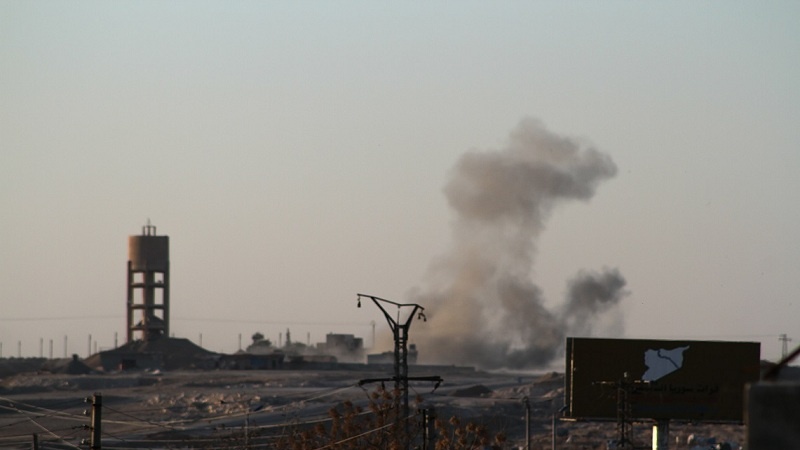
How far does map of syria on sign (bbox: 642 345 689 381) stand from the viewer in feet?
166

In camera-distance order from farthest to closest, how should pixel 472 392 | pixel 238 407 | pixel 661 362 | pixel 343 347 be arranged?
pixel 343 347 → pixel 472 392 → pixel 238 407 → pixel 661 362

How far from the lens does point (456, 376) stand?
5428 inches

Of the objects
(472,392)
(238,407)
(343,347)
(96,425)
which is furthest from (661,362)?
(343,347)

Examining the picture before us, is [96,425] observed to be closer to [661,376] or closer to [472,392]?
[661,376]

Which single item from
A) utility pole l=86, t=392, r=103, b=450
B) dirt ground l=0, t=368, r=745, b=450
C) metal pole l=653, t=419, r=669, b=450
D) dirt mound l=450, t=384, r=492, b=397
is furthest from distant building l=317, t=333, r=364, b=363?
utility pole l=86, t=392, r=103, b=450

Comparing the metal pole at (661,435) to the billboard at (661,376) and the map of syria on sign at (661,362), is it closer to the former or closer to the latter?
the billboard at (661,376)

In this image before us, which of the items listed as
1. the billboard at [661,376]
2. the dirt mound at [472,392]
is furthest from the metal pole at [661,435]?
the dirt mound at [472,392]

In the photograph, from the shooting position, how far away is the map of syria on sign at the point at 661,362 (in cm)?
5053

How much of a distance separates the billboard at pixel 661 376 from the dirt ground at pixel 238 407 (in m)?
5.59

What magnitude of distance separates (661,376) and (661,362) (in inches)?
20.3

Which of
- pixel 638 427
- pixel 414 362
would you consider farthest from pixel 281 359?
pixel 638 427

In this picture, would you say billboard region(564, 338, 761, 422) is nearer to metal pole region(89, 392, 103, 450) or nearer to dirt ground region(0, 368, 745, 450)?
dirt ground region(0, 368, 745, 450)

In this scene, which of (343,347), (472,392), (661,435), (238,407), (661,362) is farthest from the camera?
(343,347)

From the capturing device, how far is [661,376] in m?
50.9
